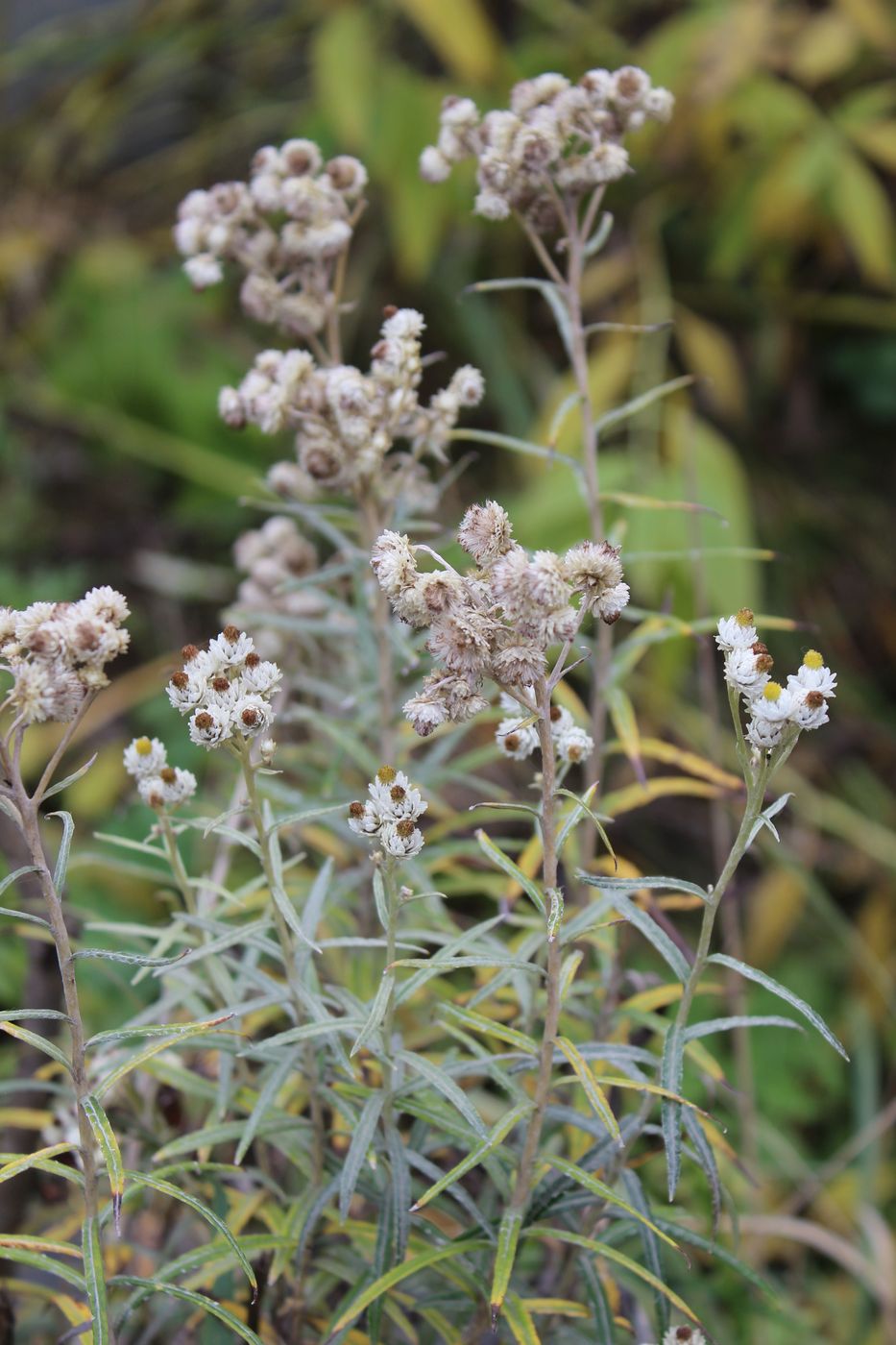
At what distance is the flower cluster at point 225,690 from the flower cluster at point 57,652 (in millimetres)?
50

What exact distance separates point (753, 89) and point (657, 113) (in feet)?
6.08

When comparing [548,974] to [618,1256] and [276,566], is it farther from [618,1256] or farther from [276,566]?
[276,566]

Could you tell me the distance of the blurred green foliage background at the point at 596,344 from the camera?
96.0 inches

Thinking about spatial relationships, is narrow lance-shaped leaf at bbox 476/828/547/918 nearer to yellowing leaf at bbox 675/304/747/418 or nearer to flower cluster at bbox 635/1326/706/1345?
flower cluster at bbox 635/1326/706/1345

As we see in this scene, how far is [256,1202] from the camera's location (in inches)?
41.2

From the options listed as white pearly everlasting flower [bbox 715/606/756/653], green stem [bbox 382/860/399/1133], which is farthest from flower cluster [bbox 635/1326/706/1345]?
white pearly everlasting flower [bbox 715/606/756/653]

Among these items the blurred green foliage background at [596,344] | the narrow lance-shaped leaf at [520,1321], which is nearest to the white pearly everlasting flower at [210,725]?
the narrow lance-shaped leaf at [520,1321]

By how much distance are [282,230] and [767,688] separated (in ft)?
2.41

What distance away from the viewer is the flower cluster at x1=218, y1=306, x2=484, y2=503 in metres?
1.08

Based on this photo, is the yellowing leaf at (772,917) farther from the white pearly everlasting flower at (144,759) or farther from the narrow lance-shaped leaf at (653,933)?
the white pearly everlasting flower at (144,759)

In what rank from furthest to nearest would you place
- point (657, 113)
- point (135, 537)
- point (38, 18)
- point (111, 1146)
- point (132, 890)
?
point (38, 18) < point (135, 537) < point (132, 890) < point (657, 113) < point (111, 1146)

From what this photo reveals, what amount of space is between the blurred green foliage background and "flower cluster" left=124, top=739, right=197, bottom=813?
51.4 inches

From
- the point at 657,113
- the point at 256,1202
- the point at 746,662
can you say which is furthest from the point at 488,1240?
the point at 657,113

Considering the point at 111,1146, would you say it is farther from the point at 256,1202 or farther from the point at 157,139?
the point at 157,139
